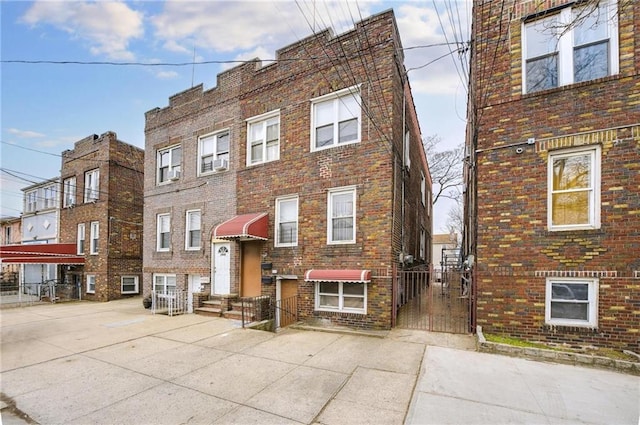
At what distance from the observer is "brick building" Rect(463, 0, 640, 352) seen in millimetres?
6105

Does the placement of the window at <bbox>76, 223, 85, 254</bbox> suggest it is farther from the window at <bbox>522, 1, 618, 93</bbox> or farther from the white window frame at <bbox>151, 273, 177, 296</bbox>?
the window at <bbox>522, 1, 618, 93</bbox>

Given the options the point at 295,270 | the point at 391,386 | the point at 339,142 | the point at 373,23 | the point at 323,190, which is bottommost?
the point at 391,386

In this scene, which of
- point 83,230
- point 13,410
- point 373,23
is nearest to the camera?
point 13,410

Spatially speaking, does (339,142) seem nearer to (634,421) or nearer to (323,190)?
(323,190)

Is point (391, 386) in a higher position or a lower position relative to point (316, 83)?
lower

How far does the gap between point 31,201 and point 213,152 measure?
62.4 ft

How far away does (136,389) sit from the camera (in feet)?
16.3

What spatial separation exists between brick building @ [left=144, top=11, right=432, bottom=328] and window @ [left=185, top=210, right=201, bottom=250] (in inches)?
1.6

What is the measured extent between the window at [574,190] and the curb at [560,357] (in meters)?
2.49

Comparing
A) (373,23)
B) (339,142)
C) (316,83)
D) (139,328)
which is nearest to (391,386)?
(339,142)

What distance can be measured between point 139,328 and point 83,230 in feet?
41.2

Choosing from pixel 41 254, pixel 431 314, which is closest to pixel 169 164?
pixel 41 254

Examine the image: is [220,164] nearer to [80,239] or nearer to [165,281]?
[165,281]

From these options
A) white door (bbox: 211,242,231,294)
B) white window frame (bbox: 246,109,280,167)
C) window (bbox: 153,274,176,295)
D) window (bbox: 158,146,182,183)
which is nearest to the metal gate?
white window frame (bbox: 246,109,280,167)
